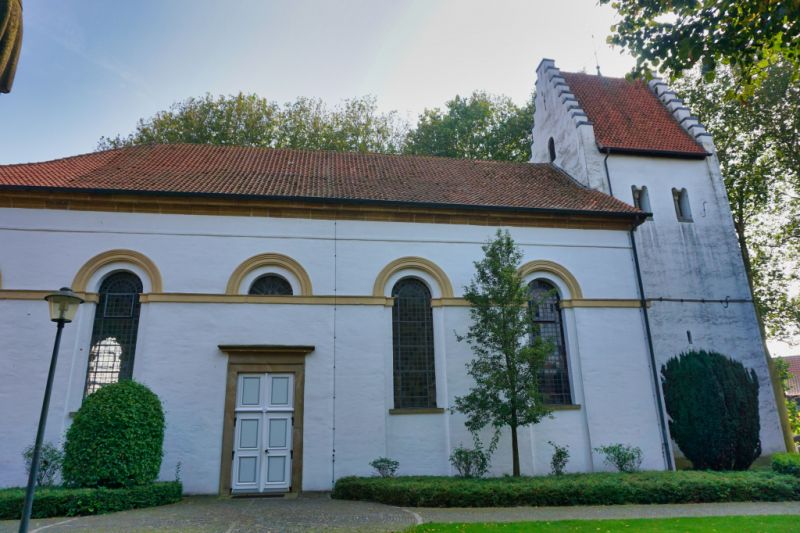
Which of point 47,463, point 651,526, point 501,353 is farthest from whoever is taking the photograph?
point 501,353

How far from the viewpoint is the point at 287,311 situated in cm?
1354

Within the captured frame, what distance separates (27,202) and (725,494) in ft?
60.2

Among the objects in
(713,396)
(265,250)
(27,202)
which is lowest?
(713,396)

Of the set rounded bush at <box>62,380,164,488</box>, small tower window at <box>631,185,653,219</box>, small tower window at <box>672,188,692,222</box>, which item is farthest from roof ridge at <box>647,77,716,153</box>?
rounded bush at <box>62,380,164,488</box>

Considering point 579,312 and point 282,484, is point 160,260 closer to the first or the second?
point 282,484

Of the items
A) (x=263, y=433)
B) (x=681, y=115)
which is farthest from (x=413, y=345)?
(x=681, y=115)

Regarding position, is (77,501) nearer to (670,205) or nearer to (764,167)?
(670,205)

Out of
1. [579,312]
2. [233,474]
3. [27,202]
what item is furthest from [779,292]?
[27,202]

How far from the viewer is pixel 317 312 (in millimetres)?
13648

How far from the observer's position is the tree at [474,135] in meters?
28.8

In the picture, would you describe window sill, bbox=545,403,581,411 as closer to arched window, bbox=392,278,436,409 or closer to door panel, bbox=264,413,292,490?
arched window, bbox=392,278,436,409

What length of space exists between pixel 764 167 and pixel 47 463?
2908 centimetres

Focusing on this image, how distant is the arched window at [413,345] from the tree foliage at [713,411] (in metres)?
7.05

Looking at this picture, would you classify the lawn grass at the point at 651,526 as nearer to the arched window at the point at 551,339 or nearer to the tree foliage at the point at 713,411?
the tree foliage at the point at 713,411
